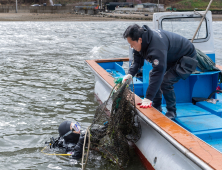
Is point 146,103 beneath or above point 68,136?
above

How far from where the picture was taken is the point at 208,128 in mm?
4082

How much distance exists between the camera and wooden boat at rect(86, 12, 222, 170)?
2861 millimetres

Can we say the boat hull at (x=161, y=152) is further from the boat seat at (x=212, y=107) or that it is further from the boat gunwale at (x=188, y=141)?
the boat seat at (x=212, y=107)

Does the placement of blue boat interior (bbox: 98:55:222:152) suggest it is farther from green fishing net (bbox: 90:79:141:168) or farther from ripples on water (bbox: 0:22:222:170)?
ripples on water (bbox: 0:22:222:170)

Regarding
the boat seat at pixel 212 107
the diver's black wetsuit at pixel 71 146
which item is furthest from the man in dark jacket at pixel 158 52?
the diver's black wetsuit at pixel 71 146

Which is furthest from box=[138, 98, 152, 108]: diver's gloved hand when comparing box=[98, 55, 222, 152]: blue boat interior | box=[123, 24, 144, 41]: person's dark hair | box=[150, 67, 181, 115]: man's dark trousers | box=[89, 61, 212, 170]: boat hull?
box=[123, 24, 144, 41]: person's dark hair

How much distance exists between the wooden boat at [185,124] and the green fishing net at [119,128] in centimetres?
16

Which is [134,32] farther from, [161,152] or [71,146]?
[71,146]

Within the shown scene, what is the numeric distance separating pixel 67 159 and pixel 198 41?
3416 mm

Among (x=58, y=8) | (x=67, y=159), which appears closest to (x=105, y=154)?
(x=67, y=159)

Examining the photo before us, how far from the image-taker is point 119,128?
151 inches

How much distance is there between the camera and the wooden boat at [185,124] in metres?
2.86

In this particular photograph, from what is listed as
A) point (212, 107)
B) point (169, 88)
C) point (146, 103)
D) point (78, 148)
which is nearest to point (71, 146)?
point (78, 148)

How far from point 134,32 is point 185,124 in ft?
5.43
